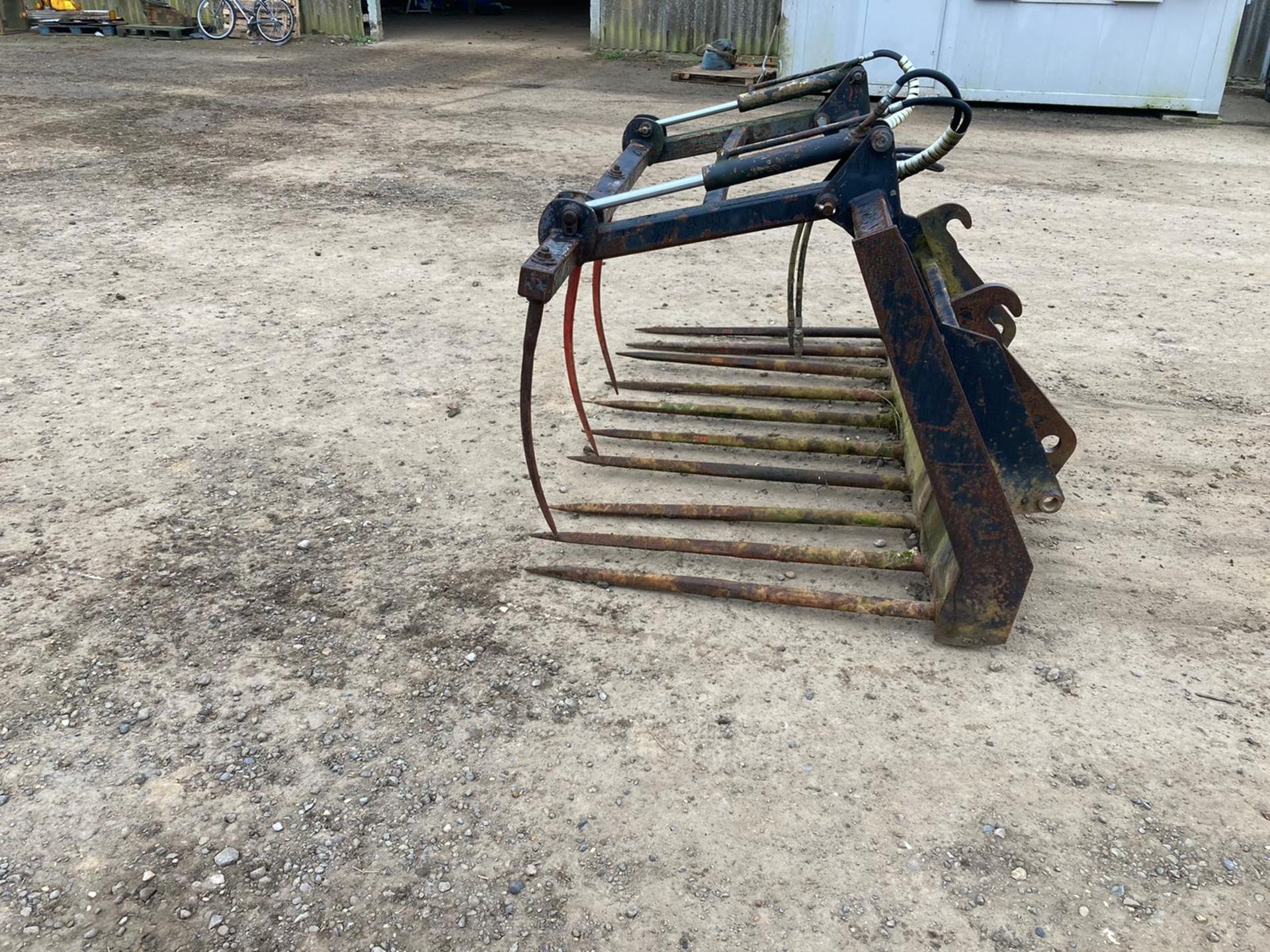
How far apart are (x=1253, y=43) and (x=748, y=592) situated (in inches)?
486

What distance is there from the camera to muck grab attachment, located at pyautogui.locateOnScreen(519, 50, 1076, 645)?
2.27 m

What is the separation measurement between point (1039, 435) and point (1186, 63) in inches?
329

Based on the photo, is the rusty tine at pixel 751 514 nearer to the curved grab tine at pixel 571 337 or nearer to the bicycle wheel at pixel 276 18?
the curved grab tine at pixel 571 337

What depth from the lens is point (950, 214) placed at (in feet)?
10.7

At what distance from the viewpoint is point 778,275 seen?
5066mm

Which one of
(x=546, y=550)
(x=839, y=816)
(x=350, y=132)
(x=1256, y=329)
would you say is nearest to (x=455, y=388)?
(x=546, y=550)

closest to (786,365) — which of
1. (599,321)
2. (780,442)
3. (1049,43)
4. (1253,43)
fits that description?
(780,442)

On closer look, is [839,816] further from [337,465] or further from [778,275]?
[778,275]

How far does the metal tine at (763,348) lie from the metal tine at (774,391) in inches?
10.1

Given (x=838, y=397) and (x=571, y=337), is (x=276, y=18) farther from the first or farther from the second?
(x=571, y=337)

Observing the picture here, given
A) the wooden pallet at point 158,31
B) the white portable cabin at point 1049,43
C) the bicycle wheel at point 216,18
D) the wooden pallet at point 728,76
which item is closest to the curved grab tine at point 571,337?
the white portable cabin at point 1049,43

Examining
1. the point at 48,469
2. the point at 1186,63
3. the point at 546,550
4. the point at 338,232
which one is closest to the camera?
the point at 546,550

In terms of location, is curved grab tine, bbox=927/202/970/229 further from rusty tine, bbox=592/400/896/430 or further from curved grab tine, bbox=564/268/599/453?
curved grab tine, bbox=564/268/599/453

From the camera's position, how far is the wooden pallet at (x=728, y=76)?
1075 centimetres
